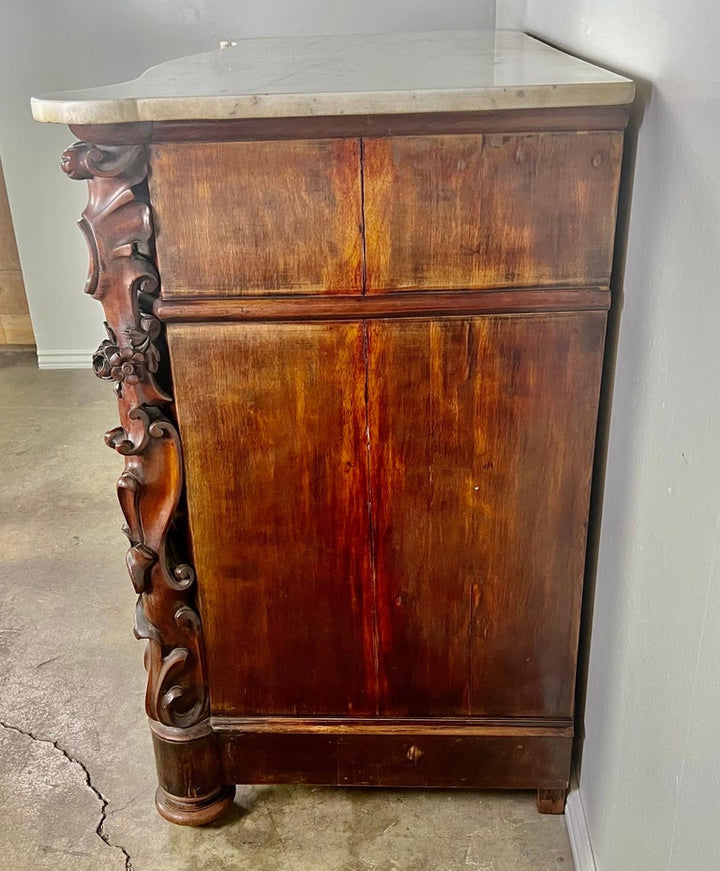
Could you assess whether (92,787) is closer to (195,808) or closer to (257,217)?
(195,808)

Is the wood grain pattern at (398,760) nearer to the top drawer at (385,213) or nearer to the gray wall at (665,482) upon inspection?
the gray wall at (665,482)

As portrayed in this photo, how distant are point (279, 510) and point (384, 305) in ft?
1.20

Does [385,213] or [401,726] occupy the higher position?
[385,213]

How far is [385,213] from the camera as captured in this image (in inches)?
48.3

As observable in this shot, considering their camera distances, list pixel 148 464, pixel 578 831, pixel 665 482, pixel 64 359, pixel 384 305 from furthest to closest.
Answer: pixel 64 359
pixel 578 831
pixel 148 464
pixel 384 305
pixel 665 482

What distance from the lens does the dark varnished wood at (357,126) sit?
1160 mm

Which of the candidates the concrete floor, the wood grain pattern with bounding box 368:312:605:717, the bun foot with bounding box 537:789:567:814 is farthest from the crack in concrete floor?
the bun foot with bounding box 537:789:567:814

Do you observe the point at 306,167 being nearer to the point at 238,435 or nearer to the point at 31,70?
the point at 238,435

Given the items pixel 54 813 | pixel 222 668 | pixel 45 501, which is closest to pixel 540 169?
pixel 222 668

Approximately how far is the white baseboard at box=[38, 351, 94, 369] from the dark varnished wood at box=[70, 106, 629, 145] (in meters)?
2.90

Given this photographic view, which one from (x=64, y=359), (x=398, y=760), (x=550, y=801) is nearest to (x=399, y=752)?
(x=398, y=760)

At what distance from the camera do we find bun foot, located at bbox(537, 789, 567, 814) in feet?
5.26

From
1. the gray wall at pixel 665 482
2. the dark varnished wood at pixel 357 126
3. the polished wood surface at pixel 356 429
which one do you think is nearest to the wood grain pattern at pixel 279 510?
the polished wood surface at pixel 356 429

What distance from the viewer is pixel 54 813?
5.47 feet
